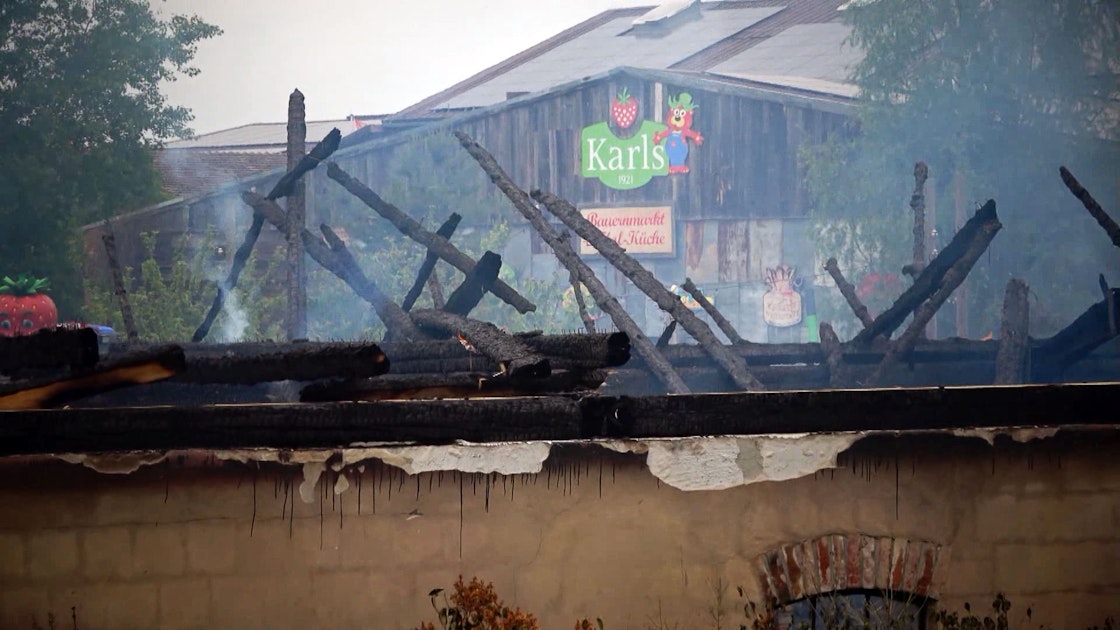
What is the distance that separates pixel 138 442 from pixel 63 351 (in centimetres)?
51

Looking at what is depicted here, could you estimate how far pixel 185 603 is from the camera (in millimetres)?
4883

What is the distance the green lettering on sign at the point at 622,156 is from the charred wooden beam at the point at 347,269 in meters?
16.3

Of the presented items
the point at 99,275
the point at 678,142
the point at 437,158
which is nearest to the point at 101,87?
the point at 99,275

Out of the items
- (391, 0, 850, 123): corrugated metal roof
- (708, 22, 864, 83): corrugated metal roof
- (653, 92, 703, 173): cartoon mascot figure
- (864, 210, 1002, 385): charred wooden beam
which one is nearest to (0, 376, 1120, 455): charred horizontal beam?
(864, 210, 1002, 385): charred wooden beam

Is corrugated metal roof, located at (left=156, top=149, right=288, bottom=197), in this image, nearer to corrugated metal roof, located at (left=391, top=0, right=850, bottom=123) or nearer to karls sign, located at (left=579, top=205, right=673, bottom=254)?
corrugated metal roof, located at (left=391, top=0, right=850, bottom=123)

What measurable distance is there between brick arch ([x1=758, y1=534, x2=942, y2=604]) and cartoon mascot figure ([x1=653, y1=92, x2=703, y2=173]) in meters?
22.5

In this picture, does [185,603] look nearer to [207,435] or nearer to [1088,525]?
[207,435]

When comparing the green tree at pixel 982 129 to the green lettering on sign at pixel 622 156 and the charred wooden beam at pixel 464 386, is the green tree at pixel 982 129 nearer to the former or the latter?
the green lettering on sign at pixel 622 156

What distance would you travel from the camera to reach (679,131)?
A: 89.9 feet

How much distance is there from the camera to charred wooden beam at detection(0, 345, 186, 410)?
4859mm

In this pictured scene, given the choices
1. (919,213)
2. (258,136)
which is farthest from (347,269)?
(258,136)

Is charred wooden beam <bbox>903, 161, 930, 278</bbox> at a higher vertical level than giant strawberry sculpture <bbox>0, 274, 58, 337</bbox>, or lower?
higher

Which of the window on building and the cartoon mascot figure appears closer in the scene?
the window on building

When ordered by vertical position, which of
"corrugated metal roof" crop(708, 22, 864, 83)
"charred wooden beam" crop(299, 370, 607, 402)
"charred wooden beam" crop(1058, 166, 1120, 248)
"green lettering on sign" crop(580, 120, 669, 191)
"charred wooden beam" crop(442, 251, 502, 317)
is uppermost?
"corrugated metal roof" crop(708, 22, 864, 83)
